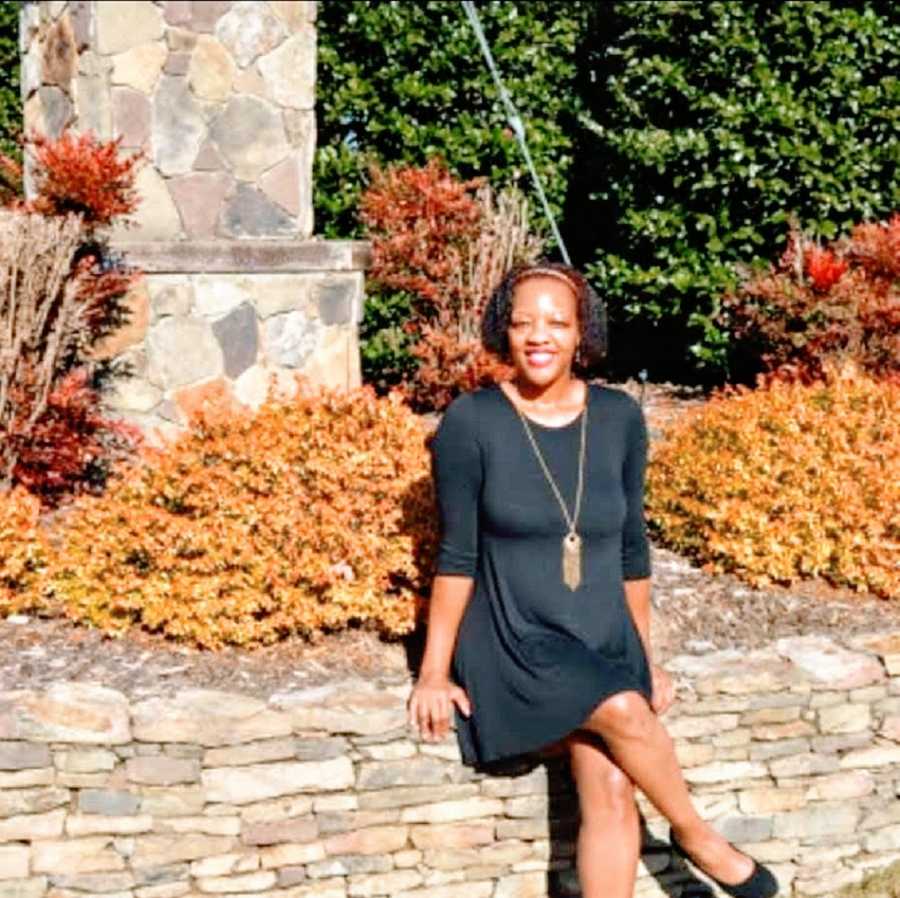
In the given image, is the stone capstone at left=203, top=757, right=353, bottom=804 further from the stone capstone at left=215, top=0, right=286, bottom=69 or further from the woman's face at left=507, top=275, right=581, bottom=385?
the stone capstone at left=215, top=0, right=286, bottom=69

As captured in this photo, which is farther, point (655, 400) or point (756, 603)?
point (655, 400)

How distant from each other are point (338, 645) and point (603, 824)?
3.10 ft

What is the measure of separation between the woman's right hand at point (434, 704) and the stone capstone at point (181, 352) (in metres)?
2.51

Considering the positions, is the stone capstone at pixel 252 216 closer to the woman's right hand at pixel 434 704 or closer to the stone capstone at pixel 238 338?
the stone capstone at pixel 238 338

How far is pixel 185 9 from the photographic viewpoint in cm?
528

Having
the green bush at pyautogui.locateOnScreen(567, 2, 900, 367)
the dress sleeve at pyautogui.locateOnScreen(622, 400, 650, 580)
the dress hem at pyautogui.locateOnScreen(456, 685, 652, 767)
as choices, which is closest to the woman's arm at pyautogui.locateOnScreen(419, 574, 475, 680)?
the dress hem at pyautogui.locateOnScreen(456, 685, 652, 767)

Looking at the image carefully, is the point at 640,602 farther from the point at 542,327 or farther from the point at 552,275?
the point at 552,275

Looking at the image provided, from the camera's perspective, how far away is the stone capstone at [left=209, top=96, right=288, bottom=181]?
5.43 meters

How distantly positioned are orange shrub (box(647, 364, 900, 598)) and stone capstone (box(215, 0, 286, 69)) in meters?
2.39

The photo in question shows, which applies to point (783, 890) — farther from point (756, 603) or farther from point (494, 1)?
point (494, 1)

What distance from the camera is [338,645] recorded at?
143 inches

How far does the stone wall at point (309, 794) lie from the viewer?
317cm

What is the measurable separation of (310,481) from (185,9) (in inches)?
96.2

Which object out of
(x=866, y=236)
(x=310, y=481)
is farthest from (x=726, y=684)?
(x=866, y=236)
